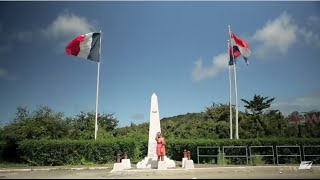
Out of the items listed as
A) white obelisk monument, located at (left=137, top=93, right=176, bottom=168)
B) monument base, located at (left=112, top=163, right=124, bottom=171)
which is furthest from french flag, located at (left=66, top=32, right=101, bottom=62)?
monument base, located at (left=112, top=163, right=124, bottom=171)

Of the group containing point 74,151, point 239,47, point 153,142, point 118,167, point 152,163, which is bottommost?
point 118,167

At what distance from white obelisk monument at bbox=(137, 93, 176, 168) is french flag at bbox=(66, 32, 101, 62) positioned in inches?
315

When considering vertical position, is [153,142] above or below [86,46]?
below

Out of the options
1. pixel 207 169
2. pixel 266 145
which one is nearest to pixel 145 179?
pixel 207 169

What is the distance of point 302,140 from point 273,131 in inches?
404

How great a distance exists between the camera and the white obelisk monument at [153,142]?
1840 cm

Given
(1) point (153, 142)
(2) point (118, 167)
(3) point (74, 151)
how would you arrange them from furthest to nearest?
(3) point (74, 151) < (1) point (153, 142) < (2) point (118, 167)

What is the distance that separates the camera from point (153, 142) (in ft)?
62.0

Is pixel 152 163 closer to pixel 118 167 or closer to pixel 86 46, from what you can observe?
pixel 118 167

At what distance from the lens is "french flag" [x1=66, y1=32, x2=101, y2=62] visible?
24.7 meters

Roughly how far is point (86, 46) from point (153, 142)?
10.1m

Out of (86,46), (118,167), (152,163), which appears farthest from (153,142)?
(86,46)

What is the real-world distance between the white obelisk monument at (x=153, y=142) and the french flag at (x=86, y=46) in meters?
8.01

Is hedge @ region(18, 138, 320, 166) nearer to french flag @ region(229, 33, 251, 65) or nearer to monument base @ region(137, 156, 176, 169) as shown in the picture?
monument base @ region(137, 156, 176, 169)
